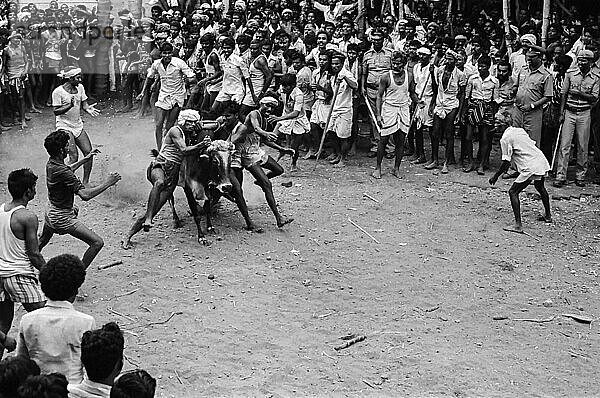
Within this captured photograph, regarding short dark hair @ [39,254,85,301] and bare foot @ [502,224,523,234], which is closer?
short dark hair @ [39,254,85,301]

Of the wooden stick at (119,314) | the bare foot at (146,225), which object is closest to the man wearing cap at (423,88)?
the bare foot at (146,225)

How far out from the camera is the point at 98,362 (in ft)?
13.0

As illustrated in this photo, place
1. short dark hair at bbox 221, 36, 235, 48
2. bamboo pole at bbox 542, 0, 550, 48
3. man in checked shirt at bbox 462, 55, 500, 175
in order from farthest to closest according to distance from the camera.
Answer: short dark hair at bbox 221, 36, 235, 48 → bamboo pole at bbox 542, 0, 550, 48 → man in checked shirt at bbox 462, 55, 500, 175

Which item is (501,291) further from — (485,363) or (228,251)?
(228,251)

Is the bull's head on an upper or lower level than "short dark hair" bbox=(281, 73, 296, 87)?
lower

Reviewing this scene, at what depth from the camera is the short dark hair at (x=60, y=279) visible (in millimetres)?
4430

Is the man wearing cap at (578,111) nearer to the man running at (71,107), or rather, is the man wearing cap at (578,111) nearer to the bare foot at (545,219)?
the bare foot at (545,219)

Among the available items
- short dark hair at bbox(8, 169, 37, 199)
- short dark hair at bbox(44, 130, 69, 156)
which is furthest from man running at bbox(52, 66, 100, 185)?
short dark hair at bbox(8, 169, 37, 199)

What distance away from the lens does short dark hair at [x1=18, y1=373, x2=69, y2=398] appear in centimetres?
354

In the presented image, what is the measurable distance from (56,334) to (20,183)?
5.78ft

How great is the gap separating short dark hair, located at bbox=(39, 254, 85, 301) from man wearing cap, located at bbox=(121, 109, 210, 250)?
4257mm

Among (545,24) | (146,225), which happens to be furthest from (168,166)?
(545,24)

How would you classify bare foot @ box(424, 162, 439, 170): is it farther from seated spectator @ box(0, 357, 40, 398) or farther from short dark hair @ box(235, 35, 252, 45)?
seated spectator @ box(0, 357, 40, 398)

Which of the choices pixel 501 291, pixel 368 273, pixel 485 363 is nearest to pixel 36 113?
pixel 368 273
